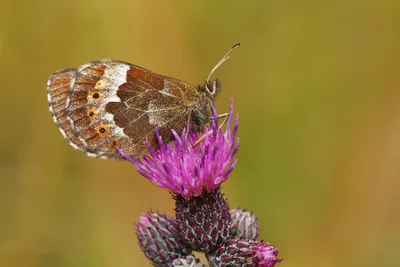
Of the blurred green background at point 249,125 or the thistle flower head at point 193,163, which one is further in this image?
the blurred green background at point 249,125

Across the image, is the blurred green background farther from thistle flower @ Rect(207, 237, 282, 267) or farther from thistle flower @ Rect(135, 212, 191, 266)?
thistle flower @ Rect(207, 237, 282, 267)

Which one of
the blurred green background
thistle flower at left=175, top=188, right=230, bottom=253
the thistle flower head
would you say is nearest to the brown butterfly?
the thistle flower head

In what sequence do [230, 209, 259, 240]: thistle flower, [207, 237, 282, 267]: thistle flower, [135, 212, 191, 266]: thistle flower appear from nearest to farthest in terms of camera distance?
[207, 237, 282, 267]: thistle flower < [135, 212, 191, 266]: thistle flower < [230, 209, 259, 240]: thistle flower

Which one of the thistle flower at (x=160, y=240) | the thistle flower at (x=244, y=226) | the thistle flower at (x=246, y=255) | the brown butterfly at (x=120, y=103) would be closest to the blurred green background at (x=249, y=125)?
the thistle flower at (x=244, y=226)

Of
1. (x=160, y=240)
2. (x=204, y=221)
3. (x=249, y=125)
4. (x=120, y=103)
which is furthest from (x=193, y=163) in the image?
(x=249, y=125)

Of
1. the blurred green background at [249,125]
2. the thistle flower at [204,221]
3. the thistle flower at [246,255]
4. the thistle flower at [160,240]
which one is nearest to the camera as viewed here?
the thistle flower at [246,255]

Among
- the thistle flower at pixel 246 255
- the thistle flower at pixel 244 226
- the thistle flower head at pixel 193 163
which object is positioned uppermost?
the thistle flower head at pixel 193 163

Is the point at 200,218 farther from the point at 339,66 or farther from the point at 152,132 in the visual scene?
the point at 339,66

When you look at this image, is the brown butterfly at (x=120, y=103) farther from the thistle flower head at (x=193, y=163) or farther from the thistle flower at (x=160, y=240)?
the thistle flower at (x=160, y=240)
